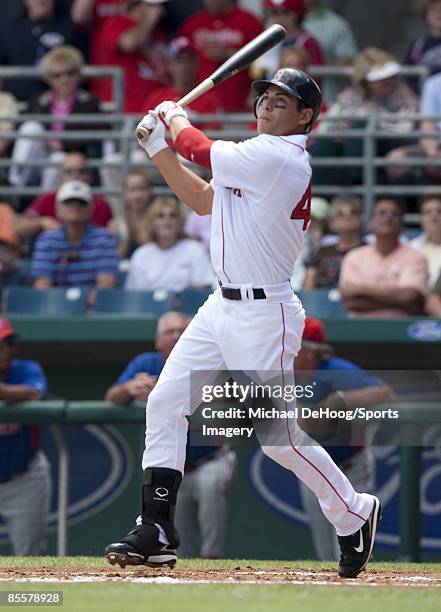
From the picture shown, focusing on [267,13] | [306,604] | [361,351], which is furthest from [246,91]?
[306,604]

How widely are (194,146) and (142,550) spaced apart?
151 cm

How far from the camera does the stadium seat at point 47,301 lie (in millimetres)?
9078

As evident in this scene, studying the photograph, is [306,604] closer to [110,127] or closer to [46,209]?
[46,209]

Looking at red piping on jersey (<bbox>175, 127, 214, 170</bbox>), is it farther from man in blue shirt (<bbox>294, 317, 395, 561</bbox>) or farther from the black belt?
man in blue shirt (<bbox>294, 317, 395, 561</bbox>)

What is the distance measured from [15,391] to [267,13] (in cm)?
516

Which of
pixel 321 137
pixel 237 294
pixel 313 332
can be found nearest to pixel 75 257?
pixel 321 137

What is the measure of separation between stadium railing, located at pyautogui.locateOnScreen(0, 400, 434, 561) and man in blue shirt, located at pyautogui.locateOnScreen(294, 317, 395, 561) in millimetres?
146

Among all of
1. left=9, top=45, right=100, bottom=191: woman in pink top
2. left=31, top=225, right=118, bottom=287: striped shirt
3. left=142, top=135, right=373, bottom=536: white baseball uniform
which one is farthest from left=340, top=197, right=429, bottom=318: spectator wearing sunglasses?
left=142, top=135, right=373, bottom=536: white baseball uniform

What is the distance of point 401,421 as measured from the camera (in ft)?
24.6

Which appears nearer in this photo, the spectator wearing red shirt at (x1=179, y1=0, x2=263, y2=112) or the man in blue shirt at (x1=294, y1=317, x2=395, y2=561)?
the man in blue shirt at (x1=294, y1=317, x2=395, y2=561)

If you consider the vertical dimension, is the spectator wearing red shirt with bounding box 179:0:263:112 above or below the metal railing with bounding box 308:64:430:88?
above

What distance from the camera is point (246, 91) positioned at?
11.0 metres

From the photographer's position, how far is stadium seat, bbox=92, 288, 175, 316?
8.95 meters

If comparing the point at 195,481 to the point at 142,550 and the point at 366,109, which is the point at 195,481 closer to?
the point at 142,550
